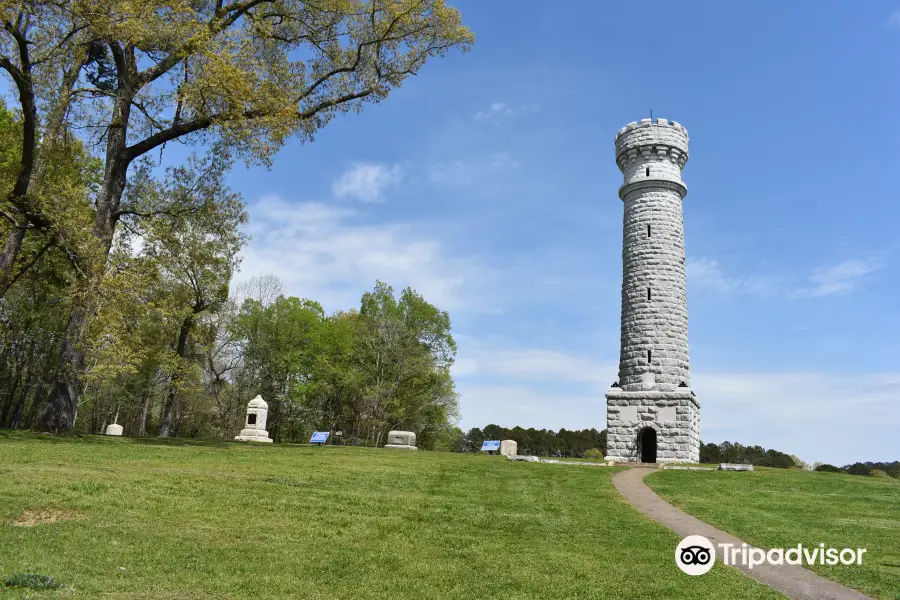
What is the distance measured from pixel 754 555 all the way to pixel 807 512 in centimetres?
597

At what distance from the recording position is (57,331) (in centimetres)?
3519

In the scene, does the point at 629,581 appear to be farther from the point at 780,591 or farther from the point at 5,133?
the point at 5,133

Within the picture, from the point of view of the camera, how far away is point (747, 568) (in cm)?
995

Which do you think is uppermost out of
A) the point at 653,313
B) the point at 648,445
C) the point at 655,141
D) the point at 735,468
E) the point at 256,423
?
the point at 655,141

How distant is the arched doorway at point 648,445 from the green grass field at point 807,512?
29.5 ft

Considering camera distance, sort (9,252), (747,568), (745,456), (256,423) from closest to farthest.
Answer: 1. (747,568)
2. (9,252)
3. (256,423)
4. (745,456)

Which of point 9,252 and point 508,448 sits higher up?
point 9,252

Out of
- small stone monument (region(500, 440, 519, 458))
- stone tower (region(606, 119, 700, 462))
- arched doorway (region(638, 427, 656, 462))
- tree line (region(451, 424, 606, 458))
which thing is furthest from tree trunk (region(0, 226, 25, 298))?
tree line (region(451, 424, 606, 458))

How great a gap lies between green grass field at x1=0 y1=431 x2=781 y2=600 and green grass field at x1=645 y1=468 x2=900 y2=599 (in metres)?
1.68

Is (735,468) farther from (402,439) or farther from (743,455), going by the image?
(743,455)

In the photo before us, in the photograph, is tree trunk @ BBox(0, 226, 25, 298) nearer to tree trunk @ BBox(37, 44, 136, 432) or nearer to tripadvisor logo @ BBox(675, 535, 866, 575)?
tree trunk @ BBox(37, 44, 136, 432)

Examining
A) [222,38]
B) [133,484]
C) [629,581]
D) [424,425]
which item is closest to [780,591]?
[629,581]

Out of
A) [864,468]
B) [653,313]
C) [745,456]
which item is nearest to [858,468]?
[864,468]

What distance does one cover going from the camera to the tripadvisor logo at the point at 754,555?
33.1 feet
